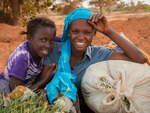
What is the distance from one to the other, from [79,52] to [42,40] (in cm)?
50

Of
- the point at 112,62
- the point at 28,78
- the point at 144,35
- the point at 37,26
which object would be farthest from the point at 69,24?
the point at 144,35

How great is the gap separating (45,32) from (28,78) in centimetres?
62

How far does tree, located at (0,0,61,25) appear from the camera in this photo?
8525mm

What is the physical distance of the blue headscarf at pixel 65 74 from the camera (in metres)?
1.93

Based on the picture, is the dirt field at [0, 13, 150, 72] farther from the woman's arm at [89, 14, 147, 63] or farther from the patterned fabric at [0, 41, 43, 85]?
the woman's arm at [89, 14, 147, 63]

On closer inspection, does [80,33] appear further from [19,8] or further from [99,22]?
[19,8]

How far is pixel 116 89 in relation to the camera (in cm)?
188

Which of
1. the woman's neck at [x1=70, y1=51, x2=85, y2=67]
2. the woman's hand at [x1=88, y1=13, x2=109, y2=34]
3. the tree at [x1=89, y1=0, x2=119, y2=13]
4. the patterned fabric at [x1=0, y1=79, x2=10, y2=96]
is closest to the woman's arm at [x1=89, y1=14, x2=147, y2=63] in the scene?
the woman's hand at [x1=88, y1=13, x2=109, y2=34]

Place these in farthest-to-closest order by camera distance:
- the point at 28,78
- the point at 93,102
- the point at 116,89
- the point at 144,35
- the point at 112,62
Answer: the point at 144,35
the point at 28,78
the point at 112,62
the point at 93,102
the point at 116,89

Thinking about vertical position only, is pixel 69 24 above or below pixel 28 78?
above

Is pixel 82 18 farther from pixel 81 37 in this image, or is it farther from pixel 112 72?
pixel 112 72

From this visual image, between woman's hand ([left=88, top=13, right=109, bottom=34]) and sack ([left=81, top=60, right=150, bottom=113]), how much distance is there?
445mm

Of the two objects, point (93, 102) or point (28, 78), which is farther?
point (28, 78)

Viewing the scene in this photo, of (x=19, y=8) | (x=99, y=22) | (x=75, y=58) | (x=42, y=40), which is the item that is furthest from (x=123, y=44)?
(x=19, y=8)
